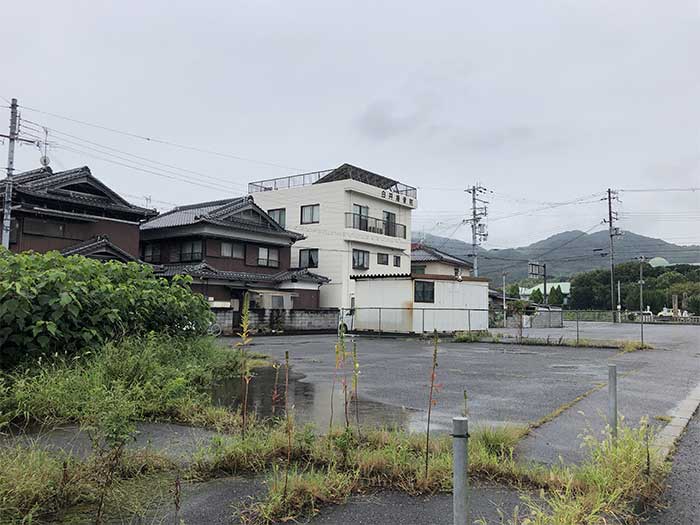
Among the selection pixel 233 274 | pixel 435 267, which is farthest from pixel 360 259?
pixel 435 267

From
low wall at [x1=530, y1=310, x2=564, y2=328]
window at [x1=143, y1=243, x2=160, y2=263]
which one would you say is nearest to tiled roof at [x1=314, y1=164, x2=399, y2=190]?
window at [x1=143, y1=243, x2=160, y2=263]

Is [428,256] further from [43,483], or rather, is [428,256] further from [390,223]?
[43,483]

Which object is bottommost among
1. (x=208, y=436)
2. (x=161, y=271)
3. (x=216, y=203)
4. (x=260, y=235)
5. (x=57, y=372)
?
(x=208, y=436)

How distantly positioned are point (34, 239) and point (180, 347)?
58.3ft

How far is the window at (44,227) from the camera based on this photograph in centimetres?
2152

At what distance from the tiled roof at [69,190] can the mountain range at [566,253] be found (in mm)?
29754

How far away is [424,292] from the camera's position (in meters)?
25.4

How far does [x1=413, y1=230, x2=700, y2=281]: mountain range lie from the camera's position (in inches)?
2152

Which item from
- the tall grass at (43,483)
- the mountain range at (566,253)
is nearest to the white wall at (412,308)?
the mountain range at (566,253)

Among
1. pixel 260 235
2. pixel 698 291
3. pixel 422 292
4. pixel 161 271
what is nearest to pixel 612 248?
pixel 698 291

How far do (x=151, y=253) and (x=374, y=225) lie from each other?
47.6 feet

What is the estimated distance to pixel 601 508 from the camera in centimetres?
307

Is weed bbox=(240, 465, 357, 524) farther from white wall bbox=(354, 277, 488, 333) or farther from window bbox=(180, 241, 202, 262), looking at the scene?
window bbox=(180, 241, 202, 262)

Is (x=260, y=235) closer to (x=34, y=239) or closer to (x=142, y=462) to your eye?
(x=34, y=239)
